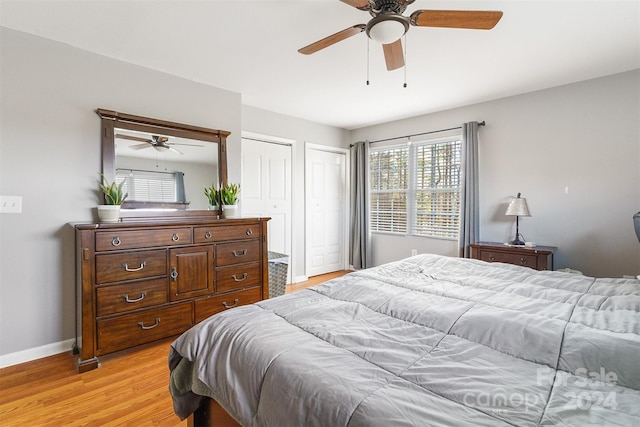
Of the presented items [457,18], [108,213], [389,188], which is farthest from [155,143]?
[389,188]

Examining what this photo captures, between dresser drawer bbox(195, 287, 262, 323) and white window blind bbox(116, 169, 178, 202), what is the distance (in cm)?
106

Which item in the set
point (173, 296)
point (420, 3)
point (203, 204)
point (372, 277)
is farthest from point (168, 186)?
point (420, 3)

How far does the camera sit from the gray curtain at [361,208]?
499 cm

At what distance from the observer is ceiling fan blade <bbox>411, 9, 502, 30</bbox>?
1.57m

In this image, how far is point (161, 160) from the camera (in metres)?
2.92

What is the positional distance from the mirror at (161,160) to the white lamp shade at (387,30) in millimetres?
2137

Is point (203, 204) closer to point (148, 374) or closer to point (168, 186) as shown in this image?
point (168, 186)

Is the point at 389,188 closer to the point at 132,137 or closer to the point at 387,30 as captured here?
the point at 387,30

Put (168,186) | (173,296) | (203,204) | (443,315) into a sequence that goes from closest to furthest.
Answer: (443,315) < (173,296) < (168,186) < (203,204)

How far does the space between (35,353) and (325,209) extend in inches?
145

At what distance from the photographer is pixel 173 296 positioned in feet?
8.34

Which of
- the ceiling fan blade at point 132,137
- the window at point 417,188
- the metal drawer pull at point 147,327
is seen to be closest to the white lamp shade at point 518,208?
the window at point 417,188

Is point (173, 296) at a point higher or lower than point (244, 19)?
lower

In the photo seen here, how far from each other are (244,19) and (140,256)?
1.94 metres
